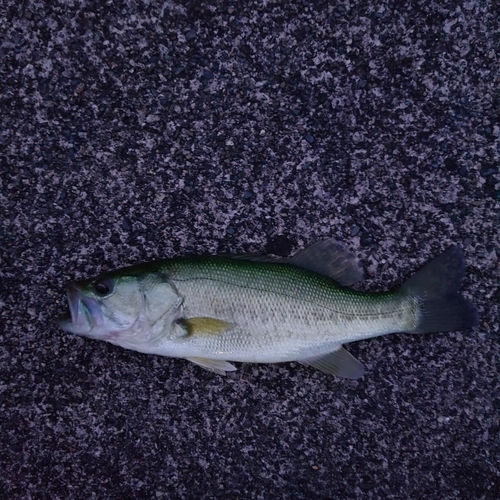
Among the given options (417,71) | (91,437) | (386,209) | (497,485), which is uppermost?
(417,71)

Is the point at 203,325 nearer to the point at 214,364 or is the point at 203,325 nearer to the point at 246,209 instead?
the point at 214,364

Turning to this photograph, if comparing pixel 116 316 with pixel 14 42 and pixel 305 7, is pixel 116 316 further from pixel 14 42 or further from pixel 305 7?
pixel 305 7

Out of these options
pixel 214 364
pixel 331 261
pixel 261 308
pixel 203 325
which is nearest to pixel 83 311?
pixel 203 325

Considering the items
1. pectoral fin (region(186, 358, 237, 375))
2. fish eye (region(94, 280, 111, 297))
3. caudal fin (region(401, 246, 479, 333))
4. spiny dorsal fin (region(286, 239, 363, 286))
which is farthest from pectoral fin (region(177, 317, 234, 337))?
caudal fin (region(401, 246, 479, 333))

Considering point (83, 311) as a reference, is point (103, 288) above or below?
above

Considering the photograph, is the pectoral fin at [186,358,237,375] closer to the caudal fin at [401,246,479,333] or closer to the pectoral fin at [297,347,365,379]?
the pectoral fin at [297,347,365,379]

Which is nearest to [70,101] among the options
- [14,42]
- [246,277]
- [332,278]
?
[14,42]

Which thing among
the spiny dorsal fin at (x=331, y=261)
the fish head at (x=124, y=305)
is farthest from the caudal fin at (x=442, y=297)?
the fish head at (x=124, y=305)

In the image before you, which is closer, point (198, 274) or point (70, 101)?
point (198, 274)
